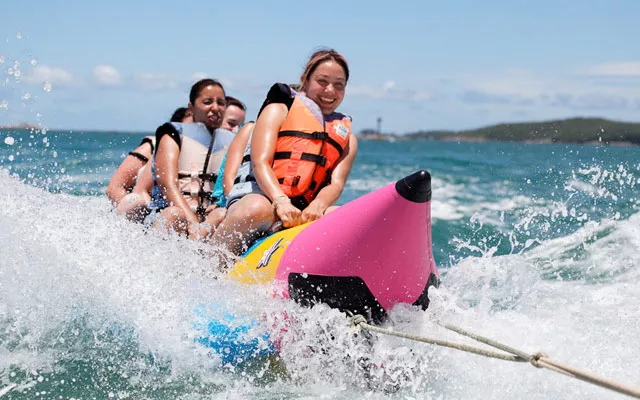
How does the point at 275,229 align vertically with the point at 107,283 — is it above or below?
above

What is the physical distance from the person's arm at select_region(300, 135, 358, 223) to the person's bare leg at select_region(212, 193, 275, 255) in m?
0.19

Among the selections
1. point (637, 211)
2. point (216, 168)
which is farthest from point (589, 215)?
point (216, 168)

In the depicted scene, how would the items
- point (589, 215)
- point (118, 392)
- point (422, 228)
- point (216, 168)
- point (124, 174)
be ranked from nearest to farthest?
point (422, 228) < point (118, 392) < point (216, 168) < point (124, 174) < point (589, 215)

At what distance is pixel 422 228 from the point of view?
2645 mm

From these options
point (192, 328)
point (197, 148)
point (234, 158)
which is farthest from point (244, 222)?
point (197, 148)

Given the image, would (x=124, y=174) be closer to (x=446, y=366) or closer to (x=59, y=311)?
(x=59, y=311)

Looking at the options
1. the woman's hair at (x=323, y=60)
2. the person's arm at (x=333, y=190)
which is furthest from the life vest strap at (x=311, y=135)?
the woman's hair at (x=323, y=60)

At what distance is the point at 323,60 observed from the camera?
3504 mm

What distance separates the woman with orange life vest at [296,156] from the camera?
326 centimetres

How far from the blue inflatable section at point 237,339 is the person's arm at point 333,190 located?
572 mm

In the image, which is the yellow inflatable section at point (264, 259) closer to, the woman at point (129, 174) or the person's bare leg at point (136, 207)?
the person's bare leg at point (136, 207)

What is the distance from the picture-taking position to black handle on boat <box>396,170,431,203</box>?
2.52 m

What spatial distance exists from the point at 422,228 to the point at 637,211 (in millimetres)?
5981

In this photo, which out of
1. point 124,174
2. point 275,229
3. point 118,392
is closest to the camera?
point 118,392
